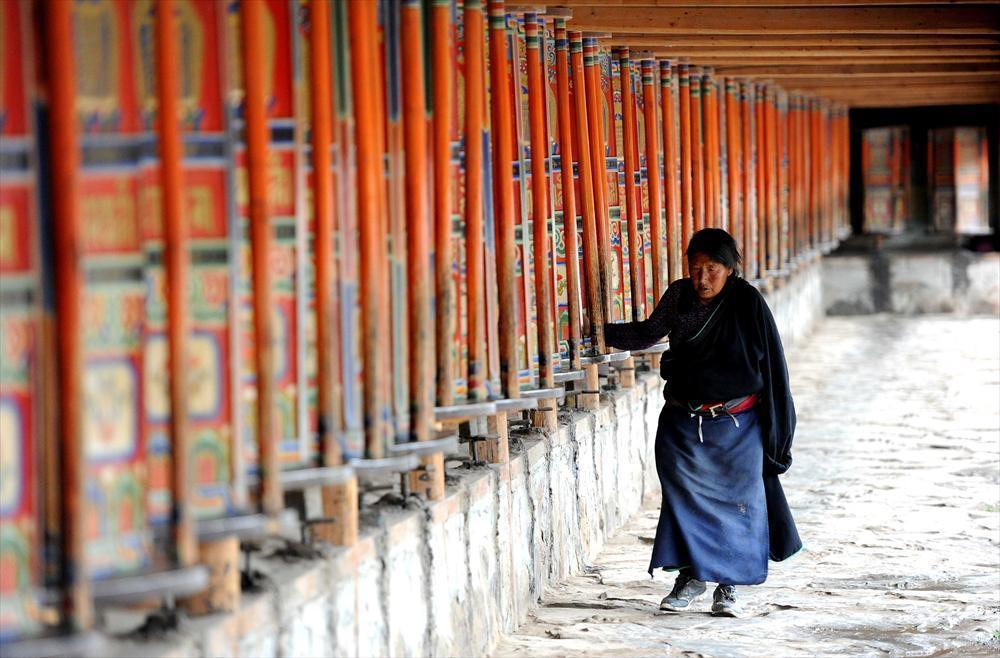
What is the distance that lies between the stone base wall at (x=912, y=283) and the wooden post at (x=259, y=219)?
19379 mm

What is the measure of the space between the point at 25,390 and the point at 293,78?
1.45 m

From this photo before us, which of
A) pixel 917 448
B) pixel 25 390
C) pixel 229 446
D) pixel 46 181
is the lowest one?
pixel 917 448

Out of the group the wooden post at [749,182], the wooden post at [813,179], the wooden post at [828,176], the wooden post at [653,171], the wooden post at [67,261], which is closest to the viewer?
the wooden post at [67,261]

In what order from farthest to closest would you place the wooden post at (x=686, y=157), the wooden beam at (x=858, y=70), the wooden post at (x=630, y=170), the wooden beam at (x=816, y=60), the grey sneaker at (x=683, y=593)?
the wooden beam at (x=858, y=70) → the wooden beam at (x=816, y=60) → the wooden post at (x=686, y=157) → the wooden post at (x=630, y=170) → the grey sneaker at (x=683, y=593)

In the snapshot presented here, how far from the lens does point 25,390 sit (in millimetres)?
3205

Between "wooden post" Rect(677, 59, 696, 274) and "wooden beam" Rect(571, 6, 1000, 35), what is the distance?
6.73 ft

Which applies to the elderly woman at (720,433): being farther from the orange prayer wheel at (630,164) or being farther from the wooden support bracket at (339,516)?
the orange prayer wheel at (630,164)

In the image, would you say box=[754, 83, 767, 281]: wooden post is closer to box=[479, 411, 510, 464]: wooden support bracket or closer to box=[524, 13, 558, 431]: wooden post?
box=[524, 13, 558, 431]: wooden post

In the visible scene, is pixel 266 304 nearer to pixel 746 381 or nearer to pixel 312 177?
pixel 312 177

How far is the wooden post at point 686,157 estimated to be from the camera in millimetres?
11133

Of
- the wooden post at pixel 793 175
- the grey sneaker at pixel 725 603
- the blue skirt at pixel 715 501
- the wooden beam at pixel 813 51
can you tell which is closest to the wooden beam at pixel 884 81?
the wooden post at pixel 793 175

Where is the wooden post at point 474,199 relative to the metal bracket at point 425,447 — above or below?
above

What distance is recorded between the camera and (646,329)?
686 centimetres

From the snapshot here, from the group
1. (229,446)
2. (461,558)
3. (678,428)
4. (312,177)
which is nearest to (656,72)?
(678,428)
